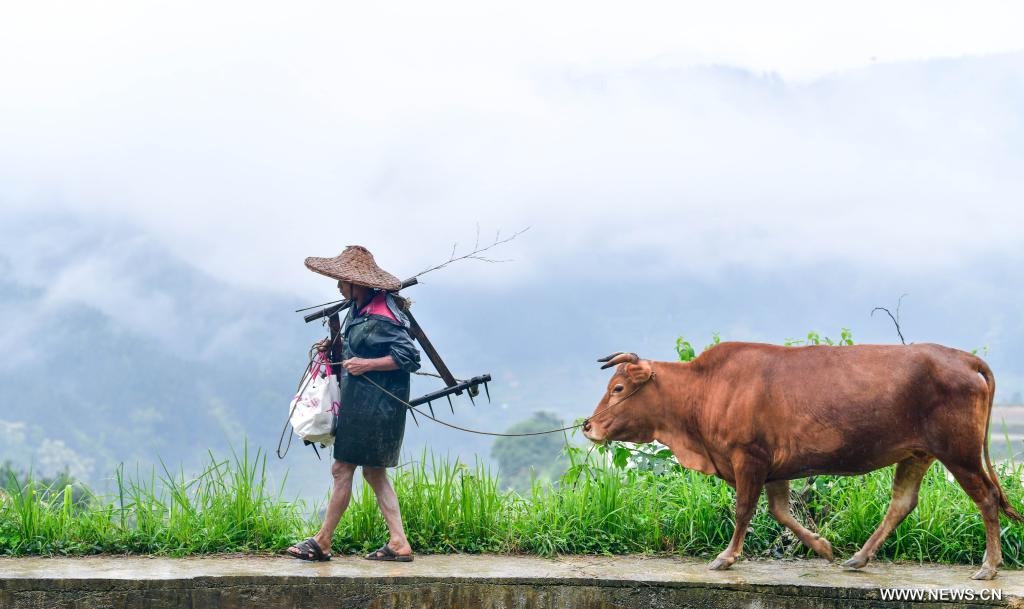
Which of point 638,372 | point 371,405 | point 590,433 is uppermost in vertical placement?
point 638,372

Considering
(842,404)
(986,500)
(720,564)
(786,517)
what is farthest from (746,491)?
(986,500)

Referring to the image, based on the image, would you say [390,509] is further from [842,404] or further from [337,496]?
[842,404]

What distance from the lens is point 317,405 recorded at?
734 cm

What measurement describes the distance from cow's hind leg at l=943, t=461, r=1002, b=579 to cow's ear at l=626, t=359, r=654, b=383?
177 centimetres

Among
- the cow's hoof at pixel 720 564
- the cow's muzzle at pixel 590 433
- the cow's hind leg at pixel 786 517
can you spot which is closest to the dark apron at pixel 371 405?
the cow's muzzle at pixel 590 433

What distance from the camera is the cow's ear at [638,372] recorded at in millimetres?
7176

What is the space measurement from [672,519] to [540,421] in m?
80.5

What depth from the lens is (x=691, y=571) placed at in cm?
721

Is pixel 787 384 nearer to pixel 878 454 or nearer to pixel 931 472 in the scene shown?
pixel 878 454

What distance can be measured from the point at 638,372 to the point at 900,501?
178 cm

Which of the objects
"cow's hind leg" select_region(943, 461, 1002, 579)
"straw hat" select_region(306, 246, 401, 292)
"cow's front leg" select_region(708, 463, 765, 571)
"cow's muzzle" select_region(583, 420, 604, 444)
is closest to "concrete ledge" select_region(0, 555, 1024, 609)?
"cow's hind leg" select_region(943, 461, 1002, 579)

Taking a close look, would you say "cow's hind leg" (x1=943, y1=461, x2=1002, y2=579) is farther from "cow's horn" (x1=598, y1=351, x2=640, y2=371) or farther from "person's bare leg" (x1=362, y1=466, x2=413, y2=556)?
"person's bare leg" (x1=362, y1=466, x2=413, y2=556)

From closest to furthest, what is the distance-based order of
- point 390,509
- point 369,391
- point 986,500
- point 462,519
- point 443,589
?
1. point 986,500
2. point 443,589
3. point 369,391
4. point 390,509
5. point 462,519

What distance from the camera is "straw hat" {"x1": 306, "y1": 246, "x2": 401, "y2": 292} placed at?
726 centimetres
